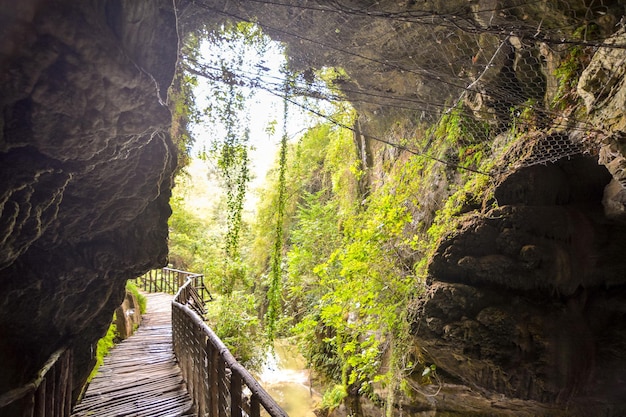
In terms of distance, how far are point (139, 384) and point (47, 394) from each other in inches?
96.1

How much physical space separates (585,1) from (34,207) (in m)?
5.50

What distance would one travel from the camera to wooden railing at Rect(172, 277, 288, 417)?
2.91 meters

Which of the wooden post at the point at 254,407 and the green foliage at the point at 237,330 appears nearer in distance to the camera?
the wooden post at the point at 254,407

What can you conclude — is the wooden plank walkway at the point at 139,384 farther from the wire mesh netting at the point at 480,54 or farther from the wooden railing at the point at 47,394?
the wire mesh netting at the point at 480,54

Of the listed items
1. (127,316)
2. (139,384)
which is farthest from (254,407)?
(127,316)

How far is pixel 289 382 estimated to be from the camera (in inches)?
441

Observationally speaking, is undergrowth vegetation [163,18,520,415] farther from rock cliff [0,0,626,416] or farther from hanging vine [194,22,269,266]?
rock cliff [0,0,626,416]

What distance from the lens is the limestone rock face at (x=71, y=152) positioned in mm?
1653

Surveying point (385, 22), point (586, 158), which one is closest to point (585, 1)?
point (586, 158)

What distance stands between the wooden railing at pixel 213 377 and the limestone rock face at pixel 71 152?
1461 millimetres

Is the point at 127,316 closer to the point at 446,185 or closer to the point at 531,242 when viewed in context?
the point at 446,185

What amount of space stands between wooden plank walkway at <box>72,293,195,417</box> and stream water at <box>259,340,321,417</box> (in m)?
2.93

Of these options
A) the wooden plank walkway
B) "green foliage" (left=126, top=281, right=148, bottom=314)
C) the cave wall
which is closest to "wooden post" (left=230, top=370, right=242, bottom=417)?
the wooden plank walkway

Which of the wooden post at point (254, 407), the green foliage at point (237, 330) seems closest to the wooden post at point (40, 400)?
the wooden post at point (254, 407)
